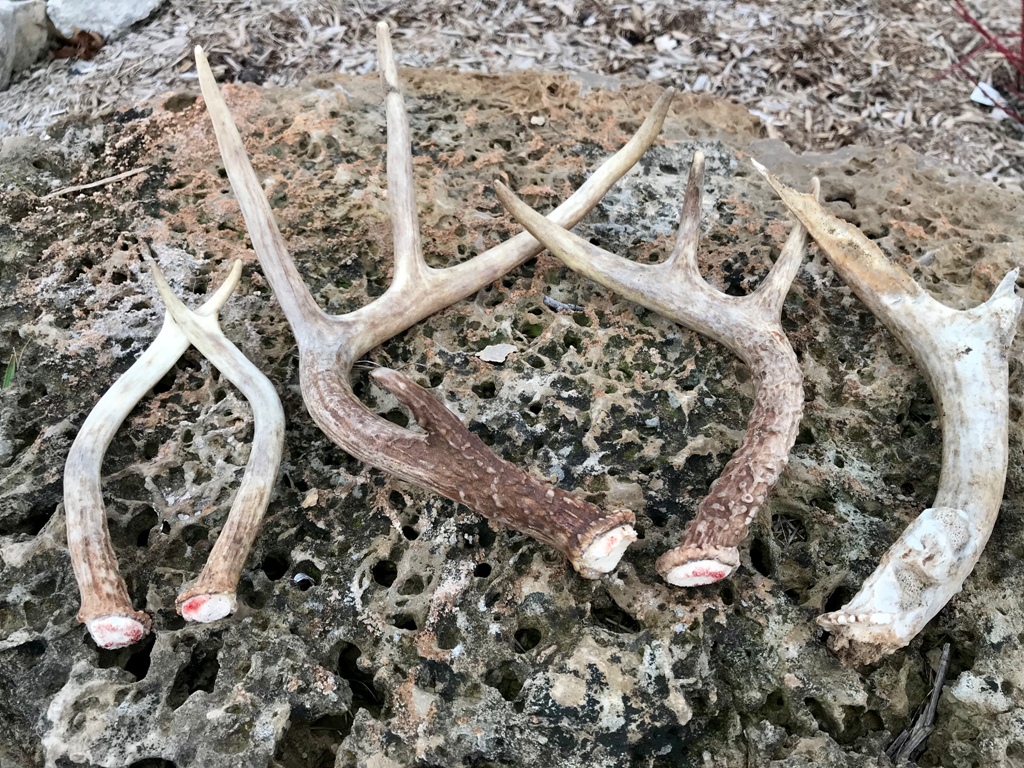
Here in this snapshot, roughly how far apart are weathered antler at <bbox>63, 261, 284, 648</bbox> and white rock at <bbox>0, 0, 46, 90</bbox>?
2811mm

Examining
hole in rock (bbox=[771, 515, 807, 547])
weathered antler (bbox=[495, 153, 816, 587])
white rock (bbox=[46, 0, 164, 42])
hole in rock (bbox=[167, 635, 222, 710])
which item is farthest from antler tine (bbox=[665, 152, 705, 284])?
white rock (bbox=[46, 0, 164, 42])

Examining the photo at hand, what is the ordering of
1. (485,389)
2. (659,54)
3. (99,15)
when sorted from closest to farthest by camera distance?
(485,389) → (99,15) → (659,54)

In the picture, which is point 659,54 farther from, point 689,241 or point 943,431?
point 943,431

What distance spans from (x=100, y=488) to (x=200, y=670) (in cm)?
66

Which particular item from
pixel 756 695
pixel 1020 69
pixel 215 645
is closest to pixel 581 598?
pixel 756 695

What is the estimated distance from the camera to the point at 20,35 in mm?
4457

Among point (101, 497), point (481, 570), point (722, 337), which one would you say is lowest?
point (481, 570)

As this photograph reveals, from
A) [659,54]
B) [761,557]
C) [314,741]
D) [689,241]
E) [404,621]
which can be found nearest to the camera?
[314,741]

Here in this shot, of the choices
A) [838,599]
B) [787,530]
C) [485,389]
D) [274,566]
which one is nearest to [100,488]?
[274,566]

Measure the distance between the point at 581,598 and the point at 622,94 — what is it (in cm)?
256

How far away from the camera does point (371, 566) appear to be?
7.67 ft

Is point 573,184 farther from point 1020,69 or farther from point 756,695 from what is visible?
point 1020,69

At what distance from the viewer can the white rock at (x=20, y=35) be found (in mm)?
4371

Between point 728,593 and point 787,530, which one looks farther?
point 787,530
